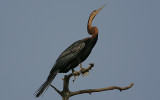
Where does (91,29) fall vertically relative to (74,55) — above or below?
above

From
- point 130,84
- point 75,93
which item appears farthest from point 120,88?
point 75,93

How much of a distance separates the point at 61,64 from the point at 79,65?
0.46 meters

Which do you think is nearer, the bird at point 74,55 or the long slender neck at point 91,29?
the bird at point 74,55

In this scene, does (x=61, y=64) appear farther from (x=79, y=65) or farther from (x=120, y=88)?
(x=120, y=88)

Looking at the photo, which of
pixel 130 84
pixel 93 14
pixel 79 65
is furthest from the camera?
pixel 93 14

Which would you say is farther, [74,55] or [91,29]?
[91,29]

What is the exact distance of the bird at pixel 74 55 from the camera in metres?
12.0

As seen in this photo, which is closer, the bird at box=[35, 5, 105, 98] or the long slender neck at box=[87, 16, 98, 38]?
the bird at box=[35, 5, 105, 98]

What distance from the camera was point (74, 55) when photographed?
12148 millimetres

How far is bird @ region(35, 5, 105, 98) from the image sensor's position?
12.0m

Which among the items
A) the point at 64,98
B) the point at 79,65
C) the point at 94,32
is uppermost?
the point at 94,32

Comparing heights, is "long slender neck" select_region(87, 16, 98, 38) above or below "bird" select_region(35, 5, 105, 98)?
above

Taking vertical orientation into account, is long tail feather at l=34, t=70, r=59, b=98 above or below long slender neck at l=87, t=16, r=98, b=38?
below

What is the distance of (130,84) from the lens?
1120cm
